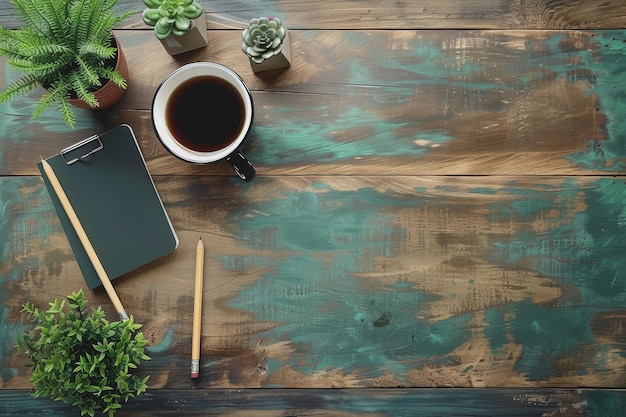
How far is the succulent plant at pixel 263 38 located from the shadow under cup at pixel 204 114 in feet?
0.17

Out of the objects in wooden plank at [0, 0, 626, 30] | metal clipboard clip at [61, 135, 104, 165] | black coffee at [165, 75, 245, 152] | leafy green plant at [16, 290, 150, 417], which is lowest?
leafy green plant at [16, 290, 150, 417]

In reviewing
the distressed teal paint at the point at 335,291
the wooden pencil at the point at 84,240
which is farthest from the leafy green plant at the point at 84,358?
the distressed teal paint at the point at 335,291

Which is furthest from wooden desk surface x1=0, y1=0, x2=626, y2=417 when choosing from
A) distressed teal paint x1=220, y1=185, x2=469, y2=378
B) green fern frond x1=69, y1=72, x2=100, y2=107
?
green fern frond x1=69, y1=72, x2=100, y2=107

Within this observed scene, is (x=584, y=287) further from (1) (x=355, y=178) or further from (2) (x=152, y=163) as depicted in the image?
(2) (x=152, y=163)

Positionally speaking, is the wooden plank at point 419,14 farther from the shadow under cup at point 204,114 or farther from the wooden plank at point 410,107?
the shadow under cup at point 204,114

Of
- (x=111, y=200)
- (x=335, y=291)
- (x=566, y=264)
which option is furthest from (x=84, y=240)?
(x=566, y=264)

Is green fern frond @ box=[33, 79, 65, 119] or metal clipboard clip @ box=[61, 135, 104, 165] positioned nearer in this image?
green fern frond @ box=[33, 79, 65, 119]

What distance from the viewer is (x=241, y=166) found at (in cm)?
88

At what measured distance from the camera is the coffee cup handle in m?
0.86

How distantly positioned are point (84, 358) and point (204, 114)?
39 centimetres

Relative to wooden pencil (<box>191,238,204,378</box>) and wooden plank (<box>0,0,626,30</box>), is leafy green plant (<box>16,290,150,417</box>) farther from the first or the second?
wooden plank (<box>0,0,626,30</box>)

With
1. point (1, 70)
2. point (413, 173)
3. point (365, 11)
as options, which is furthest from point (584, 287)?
point (1, 70)

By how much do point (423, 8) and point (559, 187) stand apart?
1.18 ft

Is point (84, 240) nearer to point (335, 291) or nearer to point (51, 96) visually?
point (51, 96)
